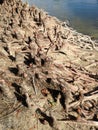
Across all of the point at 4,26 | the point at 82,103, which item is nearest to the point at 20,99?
the point at 82,103

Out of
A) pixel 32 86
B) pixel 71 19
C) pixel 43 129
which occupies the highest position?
pixel 32 86

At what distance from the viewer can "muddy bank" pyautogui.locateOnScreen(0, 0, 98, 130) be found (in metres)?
7.16

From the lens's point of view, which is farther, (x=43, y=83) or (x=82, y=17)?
(x=82, y=17)

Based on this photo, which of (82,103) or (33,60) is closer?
(82,103)

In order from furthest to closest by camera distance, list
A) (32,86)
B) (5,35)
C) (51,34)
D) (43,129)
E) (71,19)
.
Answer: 1. (71,19)
2. (51,34)
3. (5,35)
4. (32,86)
5. (43,129)

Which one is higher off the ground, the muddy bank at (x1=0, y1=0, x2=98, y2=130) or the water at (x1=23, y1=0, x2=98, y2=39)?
the muddy bank at (x1=0, y1=0, x2=98, y2=130)

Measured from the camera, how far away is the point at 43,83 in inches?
315

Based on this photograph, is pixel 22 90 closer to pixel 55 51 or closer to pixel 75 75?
pixel 75 75

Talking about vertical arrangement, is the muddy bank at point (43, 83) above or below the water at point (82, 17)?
above

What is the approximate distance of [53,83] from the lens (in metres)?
7.91

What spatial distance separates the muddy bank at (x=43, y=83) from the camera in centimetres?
716

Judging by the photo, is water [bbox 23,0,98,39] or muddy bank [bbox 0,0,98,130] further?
water [bbox 23,0,98,39]

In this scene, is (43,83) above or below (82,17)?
above

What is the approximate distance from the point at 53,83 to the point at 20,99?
3.46ft
